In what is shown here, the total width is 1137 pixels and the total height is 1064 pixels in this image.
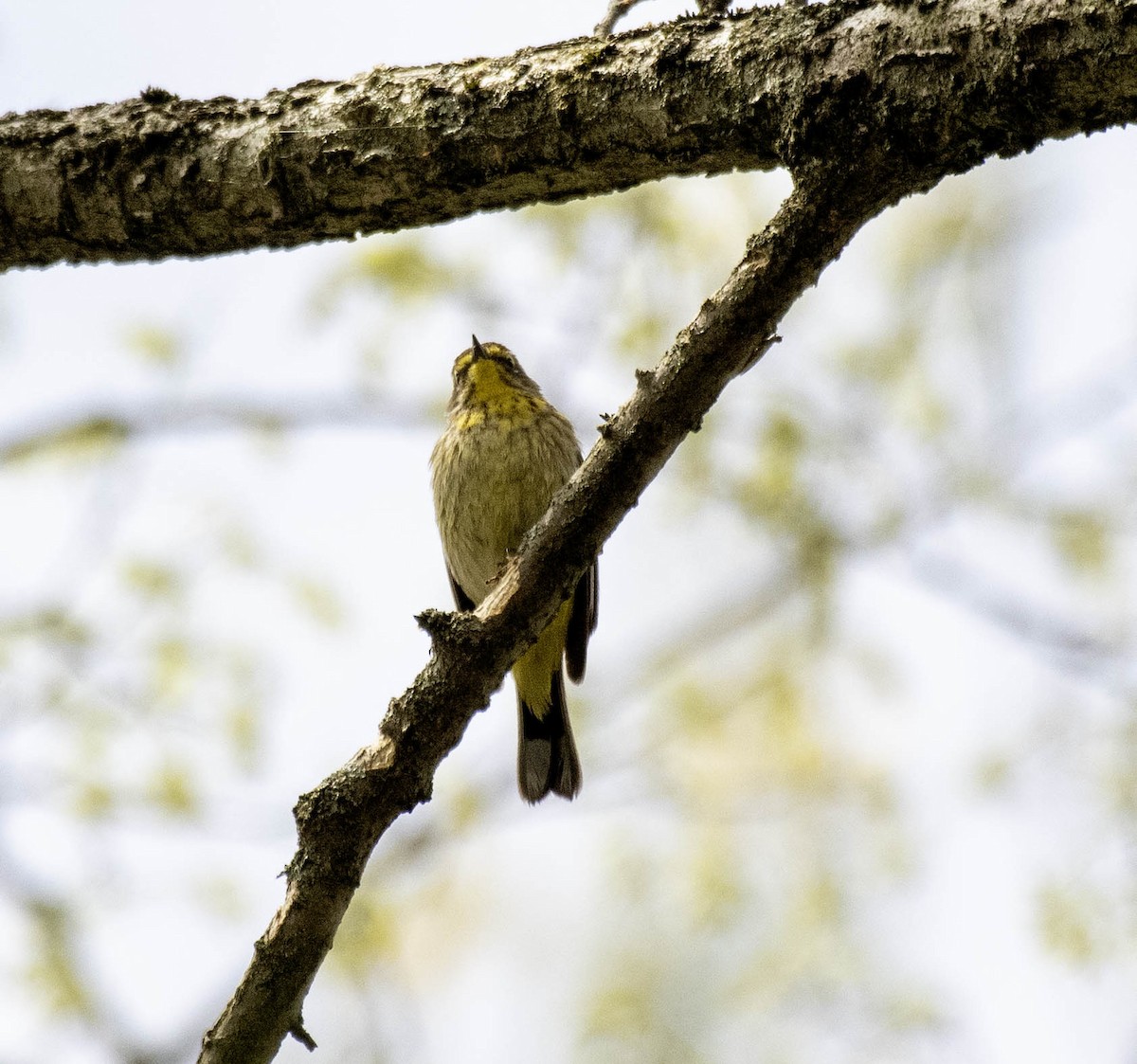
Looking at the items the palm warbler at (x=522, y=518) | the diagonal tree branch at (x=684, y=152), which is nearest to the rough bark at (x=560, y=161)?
the diagonal tree branch at (x=684, y=152)

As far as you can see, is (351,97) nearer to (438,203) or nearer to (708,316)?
(438,203)

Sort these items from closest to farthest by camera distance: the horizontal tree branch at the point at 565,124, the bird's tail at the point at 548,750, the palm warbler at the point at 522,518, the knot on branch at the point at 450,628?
1. the horizontal tree branch at the point at 565,124
2. the knot on branch at the point at 450,628
3. the palm warbler at the point at 522,518
4. the bird's tail at the point at 548,750

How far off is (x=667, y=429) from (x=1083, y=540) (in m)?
7.13

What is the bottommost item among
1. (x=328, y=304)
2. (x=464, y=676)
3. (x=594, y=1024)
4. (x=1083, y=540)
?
(x=464, y=676)

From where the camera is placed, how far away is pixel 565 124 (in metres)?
3.14

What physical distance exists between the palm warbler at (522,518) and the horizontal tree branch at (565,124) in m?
2.77

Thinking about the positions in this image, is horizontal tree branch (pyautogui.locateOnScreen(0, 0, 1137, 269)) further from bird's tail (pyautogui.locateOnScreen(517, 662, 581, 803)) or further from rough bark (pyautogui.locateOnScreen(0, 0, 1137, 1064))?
bird's tail (pyautogui.locateOnScreen(517, 662, 581, 803))

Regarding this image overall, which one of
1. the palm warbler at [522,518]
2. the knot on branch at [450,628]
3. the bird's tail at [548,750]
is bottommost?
the knot on branch at [450,628]

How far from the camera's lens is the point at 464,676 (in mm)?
2947

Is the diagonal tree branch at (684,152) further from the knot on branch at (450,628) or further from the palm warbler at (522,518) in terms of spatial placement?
the palm warbler at (522,518)

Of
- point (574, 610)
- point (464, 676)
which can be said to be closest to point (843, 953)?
point (574, 610)

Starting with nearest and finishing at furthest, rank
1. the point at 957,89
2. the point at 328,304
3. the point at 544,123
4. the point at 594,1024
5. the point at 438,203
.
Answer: the point at 957,89 → the point at 544,123 → the point at 438,203 → the point at 328,304 → the point at 594,1024

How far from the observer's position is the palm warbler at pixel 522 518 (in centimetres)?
617

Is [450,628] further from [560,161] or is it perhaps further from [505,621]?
[560,161]
